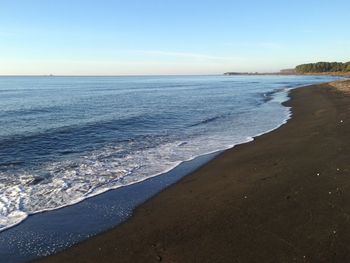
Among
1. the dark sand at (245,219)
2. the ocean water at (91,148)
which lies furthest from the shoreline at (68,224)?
the ocean water at (91,148)

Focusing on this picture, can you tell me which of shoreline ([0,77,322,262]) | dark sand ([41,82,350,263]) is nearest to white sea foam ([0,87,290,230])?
shoreline ([0,77,322,262])

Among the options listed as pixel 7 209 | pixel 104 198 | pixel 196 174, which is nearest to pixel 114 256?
pixel 104 198

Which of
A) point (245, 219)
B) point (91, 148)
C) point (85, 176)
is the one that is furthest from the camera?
point (91, 148)

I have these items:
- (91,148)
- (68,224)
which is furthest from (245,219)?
(91,148)

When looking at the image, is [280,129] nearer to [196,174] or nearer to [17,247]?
[196,174]

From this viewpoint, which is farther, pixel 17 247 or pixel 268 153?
pixel 268 153

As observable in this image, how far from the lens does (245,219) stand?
8.16m

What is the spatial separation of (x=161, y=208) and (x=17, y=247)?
3.42 m

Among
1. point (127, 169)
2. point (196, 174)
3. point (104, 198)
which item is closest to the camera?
point (104, 198)

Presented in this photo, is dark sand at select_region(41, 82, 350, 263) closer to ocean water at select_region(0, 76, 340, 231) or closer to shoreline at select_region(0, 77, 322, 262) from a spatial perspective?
shoreline at select_region(0, 77, 322, 262)

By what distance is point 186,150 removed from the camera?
1695cm

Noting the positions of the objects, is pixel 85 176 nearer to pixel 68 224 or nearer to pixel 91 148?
pixel 68 224

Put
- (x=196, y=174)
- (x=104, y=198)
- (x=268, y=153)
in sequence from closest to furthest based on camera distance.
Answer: (x=104, y=198) < (x=196, y=174) < (x=268, y=153)

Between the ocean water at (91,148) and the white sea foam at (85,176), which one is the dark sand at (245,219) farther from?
the ocean water at (91,148)
